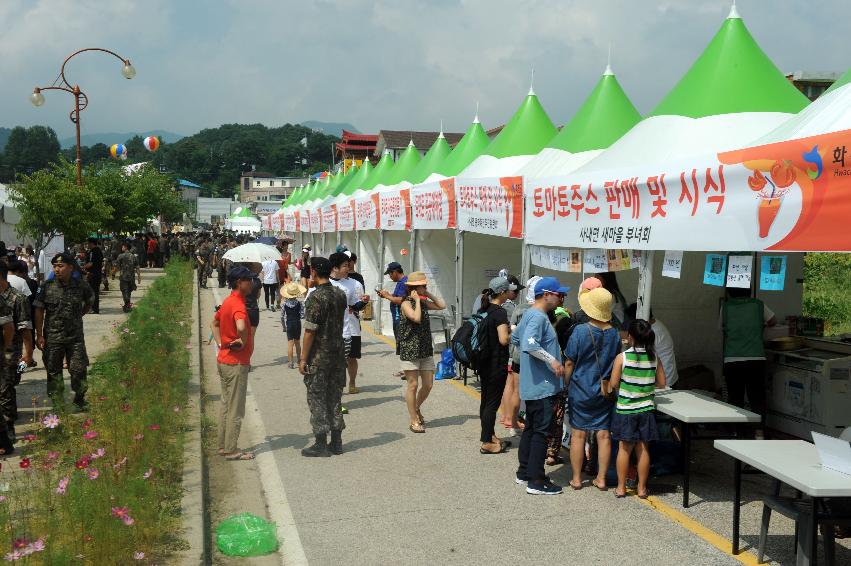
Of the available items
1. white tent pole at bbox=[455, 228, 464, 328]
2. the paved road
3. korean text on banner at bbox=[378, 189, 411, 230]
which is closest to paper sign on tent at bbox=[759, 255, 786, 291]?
the paved road

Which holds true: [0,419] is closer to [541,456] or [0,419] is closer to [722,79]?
[541,456]

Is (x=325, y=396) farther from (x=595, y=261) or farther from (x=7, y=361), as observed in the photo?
(x=7, y=361)

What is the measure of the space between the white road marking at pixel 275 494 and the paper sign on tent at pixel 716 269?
374cm

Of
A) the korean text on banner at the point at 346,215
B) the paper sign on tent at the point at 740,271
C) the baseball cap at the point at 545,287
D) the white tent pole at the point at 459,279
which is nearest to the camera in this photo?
the paper sign on tent at the point at 740,271

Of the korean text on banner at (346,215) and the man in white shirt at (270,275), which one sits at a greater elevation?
the korean text on banner at (346,215)

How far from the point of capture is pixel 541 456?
20.9ft

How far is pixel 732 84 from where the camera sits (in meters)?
7.61

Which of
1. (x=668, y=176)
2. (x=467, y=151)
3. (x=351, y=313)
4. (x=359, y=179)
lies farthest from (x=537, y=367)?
(x=359, y=179)

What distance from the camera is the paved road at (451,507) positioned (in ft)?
17.1

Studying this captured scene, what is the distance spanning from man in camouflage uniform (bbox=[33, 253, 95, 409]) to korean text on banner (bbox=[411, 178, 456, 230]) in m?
5.63

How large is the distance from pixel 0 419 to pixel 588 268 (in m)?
5.73

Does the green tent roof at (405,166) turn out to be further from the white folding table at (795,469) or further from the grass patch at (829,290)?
the white folding table at (795,469)

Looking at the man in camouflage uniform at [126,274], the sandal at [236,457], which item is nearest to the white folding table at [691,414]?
the sandal at [236,457]

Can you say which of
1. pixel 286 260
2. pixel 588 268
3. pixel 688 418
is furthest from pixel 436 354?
pixel 286 260
